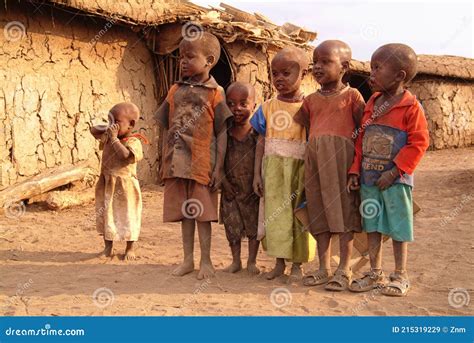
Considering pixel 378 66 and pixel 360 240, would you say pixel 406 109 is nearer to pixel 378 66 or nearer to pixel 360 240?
pixel 378 66

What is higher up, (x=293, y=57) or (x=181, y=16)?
(x=181, y=16)

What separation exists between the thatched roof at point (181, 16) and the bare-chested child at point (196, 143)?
3522mm

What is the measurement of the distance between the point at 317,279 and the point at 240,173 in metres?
0.95

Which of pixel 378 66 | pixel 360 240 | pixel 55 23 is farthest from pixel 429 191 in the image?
pixel 55 23

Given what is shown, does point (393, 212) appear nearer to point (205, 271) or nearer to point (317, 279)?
point (317, 279)

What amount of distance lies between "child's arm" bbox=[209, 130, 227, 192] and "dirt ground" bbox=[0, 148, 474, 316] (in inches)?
26.5

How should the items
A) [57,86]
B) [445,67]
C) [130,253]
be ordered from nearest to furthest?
1. [130,253]
2. [57,86]
3. [445,67]

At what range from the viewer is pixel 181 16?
7914mm

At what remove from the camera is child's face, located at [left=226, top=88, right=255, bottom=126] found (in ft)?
12.8

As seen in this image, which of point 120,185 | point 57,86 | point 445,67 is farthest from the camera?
point 445,67

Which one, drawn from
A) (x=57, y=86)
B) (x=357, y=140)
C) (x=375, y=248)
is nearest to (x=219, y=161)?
(x=357, y=140)

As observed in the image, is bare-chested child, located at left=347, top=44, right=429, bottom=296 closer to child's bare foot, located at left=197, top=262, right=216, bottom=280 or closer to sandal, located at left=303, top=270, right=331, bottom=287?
sandal, located at left=303, top=270, right=331, bottom=287

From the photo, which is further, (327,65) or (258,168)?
(258,168)

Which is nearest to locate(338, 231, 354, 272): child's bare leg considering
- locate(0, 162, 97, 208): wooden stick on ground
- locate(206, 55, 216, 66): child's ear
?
locate(206, 55, 216, 66): child's ear
